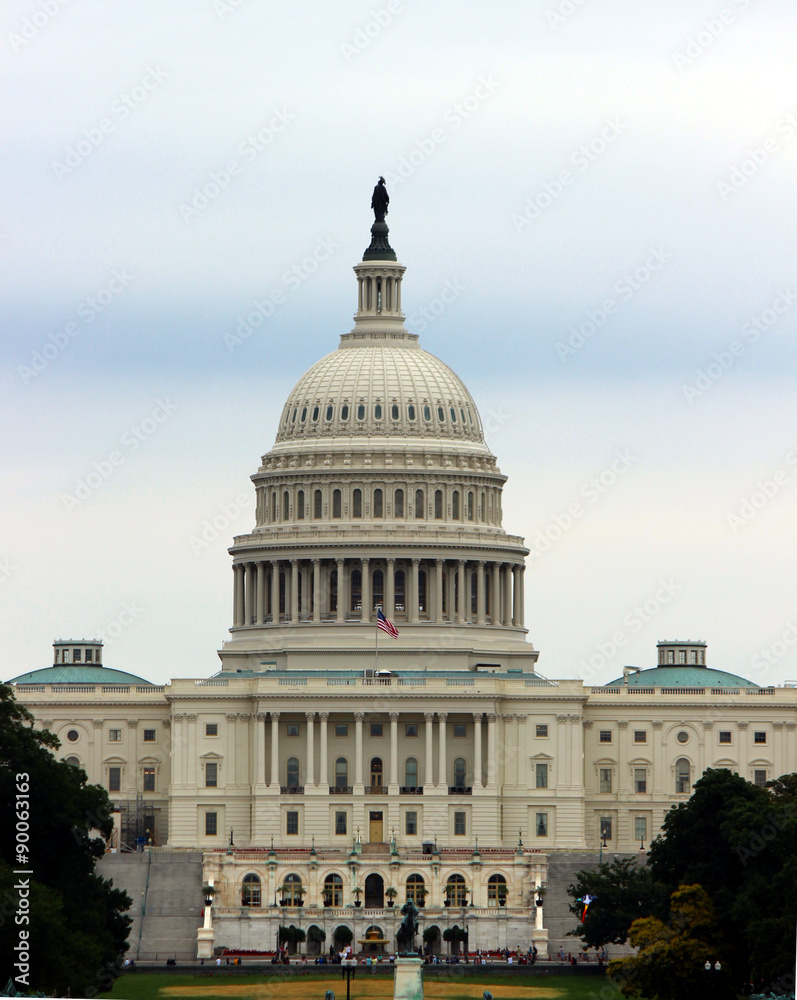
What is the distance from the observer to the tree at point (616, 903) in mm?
182375

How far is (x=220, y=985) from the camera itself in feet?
566

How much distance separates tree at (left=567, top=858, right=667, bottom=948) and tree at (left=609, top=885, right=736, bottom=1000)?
1777 centimetres

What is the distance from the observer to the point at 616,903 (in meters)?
184

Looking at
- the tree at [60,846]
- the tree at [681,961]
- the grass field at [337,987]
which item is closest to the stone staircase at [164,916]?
the grass field at [337,987]

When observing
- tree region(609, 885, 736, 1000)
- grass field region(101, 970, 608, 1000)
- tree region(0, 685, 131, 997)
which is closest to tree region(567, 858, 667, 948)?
grass field region(101, 970, 608, 1000)

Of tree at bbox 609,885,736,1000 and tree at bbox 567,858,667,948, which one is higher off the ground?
tree at bbox 567,858,667,948

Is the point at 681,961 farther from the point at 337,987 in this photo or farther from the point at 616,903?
the point at 616,903

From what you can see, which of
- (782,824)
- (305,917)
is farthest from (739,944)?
(305,917)

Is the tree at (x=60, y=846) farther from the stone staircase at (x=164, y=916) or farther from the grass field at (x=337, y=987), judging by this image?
the stone staircase at (x=164, y=916)

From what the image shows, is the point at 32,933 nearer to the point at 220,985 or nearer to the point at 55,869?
the point at 55,869

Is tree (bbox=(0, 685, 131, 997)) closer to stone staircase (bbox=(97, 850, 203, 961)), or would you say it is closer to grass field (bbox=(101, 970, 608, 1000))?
grass field (bbox=(101, 970, 608, 1000))

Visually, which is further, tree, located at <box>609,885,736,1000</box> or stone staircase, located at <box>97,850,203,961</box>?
stone staircase, located at <box>97,850,203,961</box>

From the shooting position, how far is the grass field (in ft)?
542

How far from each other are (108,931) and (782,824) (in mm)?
32921
